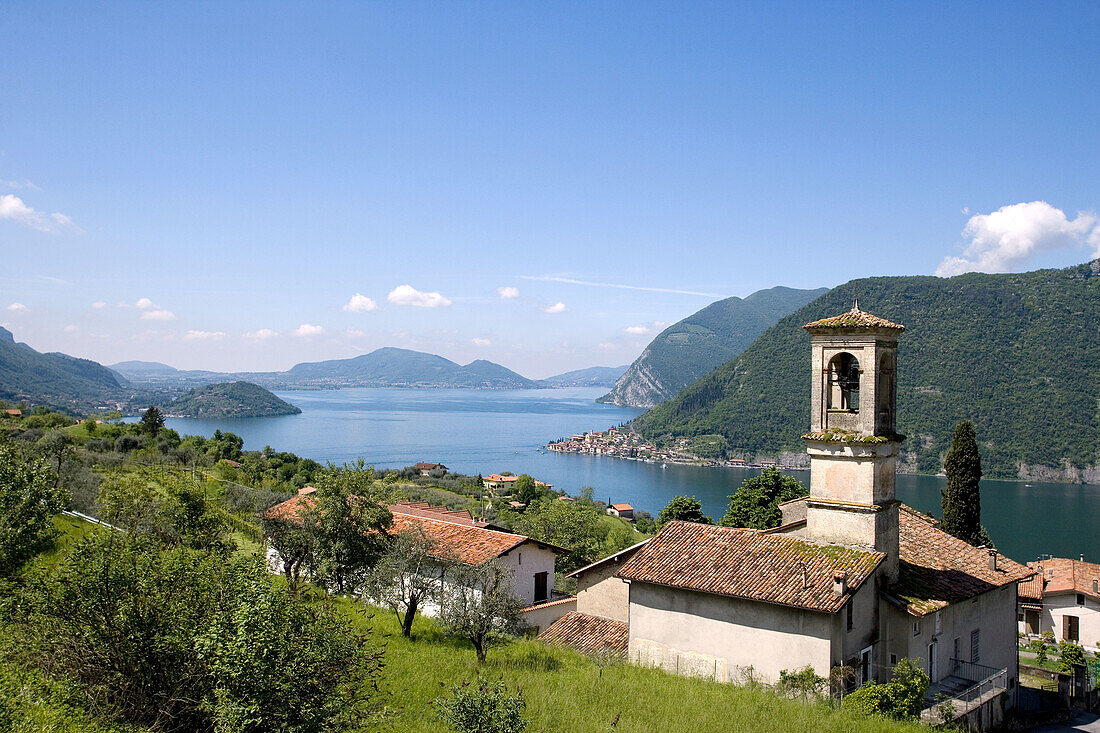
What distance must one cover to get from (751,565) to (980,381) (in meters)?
168

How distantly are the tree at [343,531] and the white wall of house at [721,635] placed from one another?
290 inches

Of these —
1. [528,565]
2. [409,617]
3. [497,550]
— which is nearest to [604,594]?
[528,565]

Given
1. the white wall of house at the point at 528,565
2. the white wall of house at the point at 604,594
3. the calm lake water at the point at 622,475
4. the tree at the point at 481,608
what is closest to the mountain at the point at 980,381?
the calm lake water at the point at 622,475

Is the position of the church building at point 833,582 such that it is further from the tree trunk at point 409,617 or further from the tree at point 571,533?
the tree at point 571,533

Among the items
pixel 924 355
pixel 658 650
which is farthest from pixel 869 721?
pixel 924 355

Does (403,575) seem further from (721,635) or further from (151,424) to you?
(151,424)

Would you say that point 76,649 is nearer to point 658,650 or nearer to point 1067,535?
point 658,650

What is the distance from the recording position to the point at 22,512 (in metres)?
15.3

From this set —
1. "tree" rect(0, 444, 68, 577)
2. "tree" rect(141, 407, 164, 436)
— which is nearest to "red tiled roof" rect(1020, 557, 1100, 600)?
"tree" rect(0, 444, 68, 577)

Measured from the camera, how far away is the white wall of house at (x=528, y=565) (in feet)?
76.9

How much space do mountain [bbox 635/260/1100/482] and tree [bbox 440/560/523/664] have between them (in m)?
132

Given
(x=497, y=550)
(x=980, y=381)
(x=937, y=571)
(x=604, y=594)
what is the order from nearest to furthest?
(x=937, y=571) → (x=497, y=550) → (x=604, y=594) → (x=980, y=381)

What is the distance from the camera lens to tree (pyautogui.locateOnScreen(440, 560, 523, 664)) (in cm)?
1582

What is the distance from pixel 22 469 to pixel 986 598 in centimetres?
2318
